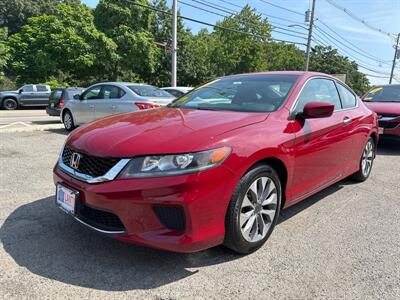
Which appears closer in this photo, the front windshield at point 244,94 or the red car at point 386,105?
the front windshield at point 244,94

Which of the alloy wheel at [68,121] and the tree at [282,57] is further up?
the tree at [282,57]

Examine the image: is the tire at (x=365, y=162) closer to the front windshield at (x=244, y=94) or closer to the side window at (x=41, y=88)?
the front windshield at (x=244, y=94)

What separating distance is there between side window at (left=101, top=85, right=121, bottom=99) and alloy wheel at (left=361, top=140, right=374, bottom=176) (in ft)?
18.9

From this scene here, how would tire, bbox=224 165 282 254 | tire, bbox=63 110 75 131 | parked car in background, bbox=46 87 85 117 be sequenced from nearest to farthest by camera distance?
tire, bbox=224 165 282 254 < tire, bbox=63 110 75 131 < parked car in background, bbox=46 87 85 117

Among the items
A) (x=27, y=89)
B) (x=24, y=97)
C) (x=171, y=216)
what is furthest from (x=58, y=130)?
(x=27, y=89)

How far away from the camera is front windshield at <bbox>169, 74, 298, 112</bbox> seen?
3.63m

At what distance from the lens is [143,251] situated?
310 centimetres

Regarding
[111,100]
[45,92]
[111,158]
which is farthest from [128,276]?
[45,92]

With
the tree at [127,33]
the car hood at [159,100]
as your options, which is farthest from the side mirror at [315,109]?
the tree at [127,33]

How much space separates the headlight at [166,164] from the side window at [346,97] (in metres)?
2.77

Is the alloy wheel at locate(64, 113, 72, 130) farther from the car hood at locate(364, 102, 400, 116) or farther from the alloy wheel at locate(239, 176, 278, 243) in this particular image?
the alloy wheel at locate(239, 176, 278, 243)

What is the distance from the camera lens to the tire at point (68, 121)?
10.2 meters

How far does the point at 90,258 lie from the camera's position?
294 cm

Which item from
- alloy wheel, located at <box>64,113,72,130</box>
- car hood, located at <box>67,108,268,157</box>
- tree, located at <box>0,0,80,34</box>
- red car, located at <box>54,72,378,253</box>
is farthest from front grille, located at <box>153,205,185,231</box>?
tree, located at <box>0,0,80,34</box>
